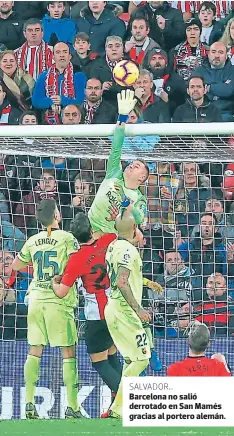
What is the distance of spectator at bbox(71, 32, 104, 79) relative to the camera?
11.5 meters

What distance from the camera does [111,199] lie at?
848 centimetres

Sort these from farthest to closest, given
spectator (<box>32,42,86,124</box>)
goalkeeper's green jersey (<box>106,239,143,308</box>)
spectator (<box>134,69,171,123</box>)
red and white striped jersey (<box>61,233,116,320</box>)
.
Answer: spectator (<box>32,42,86,124</box>) → spectator (<box>134,69,171,123</box>) → red and white striped jersey (<box>61,233,116,320</box>) → goalkeeper's green jersey (<box>106,239,143,308</box>)

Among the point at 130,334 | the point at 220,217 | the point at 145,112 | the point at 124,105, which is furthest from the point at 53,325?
the point at 145,112

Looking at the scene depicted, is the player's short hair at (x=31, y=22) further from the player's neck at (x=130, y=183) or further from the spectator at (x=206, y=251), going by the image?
the player's neck at (x=130, y=183)

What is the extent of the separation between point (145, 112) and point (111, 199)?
2.80 meters

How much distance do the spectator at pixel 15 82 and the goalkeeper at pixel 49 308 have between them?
118 inches

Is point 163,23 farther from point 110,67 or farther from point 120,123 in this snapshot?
point 120,123

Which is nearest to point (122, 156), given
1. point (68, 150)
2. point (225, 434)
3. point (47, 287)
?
point (68, 150)

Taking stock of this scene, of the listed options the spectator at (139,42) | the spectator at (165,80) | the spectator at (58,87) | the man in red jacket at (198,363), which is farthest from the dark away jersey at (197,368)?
the spectator at (139,42)

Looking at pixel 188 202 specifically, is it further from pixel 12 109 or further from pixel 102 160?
pixel 12 109

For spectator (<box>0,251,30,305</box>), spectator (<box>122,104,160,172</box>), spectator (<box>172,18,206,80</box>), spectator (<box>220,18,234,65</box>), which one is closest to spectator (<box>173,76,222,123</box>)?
spectator (<box>172,18,206,80</box>)

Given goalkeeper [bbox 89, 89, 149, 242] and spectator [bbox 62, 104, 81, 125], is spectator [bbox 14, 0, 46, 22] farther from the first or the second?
goalkeeper [bbox 89, 89, 149, 242]

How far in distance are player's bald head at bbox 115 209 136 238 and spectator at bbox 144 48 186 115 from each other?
2.94 metres

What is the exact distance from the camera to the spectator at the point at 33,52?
1176cm
